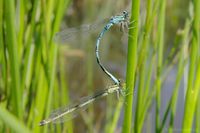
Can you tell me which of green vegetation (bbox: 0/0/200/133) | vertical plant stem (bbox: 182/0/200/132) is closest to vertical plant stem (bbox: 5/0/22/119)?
green vegetation (bbox: 0/0/200/133)

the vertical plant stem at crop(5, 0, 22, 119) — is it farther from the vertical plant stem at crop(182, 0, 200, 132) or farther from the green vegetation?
the vertical plant stem at crop(182, 0, 200, 132)

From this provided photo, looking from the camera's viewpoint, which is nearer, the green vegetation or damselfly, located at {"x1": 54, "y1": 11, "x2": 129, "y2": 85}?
the green vegetation

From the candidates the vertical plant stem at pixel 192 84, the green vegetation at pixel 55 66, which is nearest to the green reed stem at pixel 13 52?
the green vegetation at pixel 55 66

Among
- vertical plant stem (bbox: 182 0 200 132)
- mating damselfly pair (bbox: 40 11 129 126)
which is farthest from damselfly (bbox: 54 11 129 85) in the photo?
vertical plant stem (bbox: 182 0 200 132)

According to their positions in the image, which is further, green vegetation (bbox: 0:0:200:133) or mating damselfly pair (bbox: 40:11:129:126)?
mating damselfly pair (bbox: 40:11:129:126)

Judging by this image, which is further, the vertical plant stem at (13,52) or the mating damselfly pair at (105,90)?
the mating damselfly pair at (105,90)

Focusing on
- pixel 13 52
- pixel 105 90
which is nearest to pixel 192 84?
pixel 105 90

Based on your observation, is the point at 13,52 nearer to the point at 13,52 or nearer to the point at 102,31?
the point at 13,52

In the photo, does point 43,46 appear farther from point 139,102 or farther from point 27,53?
point 139,102

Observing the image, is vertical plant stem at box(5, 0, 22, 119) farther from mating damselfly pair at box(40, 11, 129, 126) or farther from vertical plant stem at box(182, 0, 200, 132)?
vertical plant stem at box(182, 0, 200, 132)

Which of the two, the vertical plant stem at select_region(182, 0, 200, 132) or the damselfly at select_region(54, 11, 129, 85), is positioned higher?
the damselfly at select_region(54, 11, 129, 85)

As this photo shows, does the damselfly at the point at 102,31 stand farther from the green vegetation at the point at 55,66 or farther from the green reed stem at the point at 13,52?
the green reed stem at the point at 13,52
